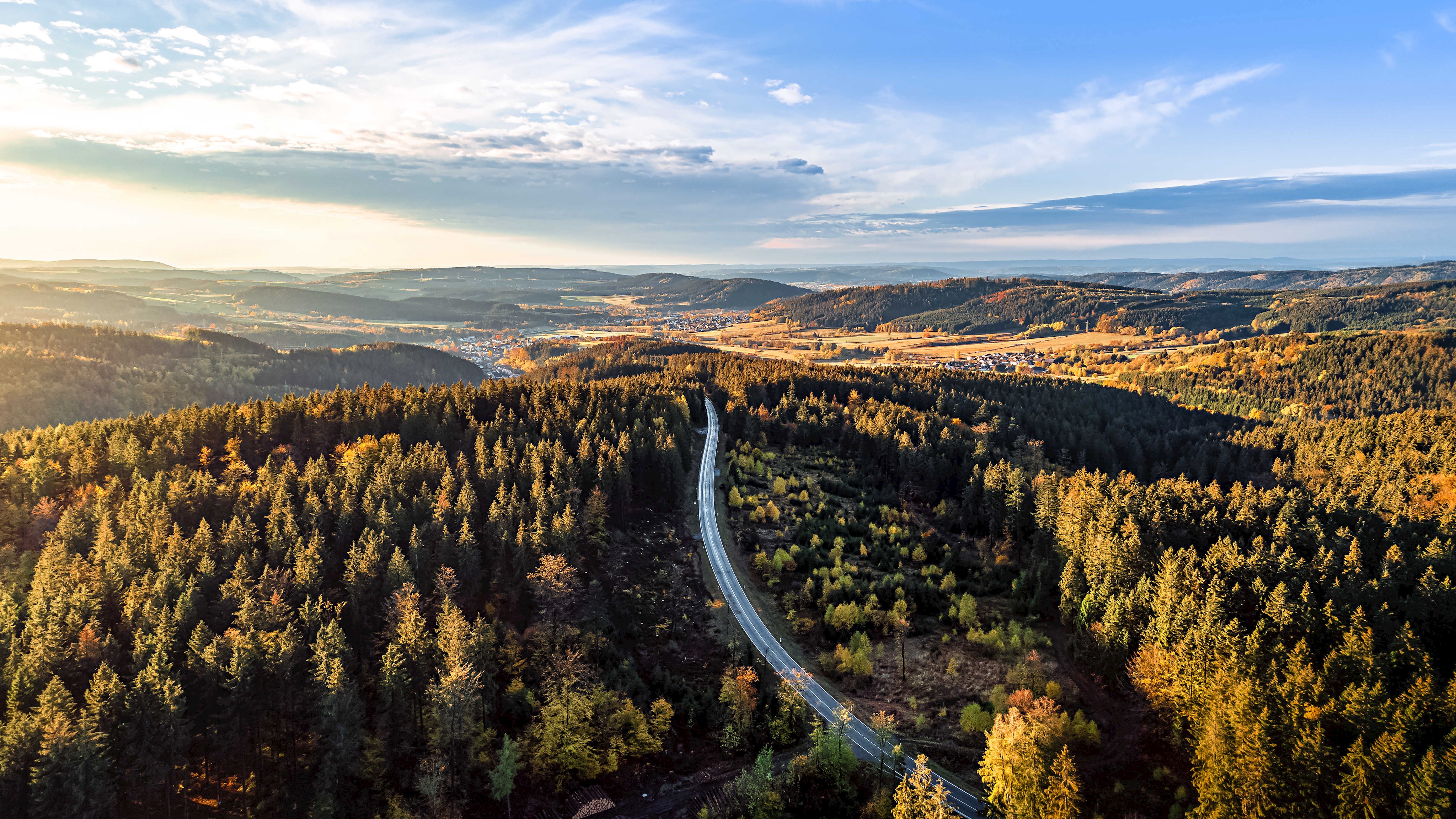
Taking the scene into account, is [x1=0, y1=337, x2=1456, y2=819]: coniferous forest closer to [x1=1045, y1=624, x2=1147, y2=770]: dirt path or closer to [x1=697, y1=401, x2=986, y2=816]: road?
[x1=1045, y1=624, x2=1147, y2=770]: dirt path

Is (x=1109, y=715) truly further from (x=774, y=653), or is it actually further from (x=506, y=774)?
(x=506, y=774)

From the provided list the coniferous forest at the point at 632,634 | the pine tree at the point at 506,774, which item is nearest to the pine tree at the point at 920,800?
the coniferous forest at the point at 632,634

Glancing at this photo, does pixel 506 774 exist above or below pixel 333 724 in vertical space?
below

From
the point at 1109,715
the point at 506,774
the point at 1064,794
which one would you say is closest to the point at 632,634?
the point at 506,774

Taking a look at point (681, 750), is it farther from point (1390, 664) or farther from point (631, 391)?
point (631, 391)

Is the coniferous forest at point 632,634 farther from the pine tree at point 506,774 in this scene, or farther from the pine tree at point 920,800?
the pine tree at point 920,800

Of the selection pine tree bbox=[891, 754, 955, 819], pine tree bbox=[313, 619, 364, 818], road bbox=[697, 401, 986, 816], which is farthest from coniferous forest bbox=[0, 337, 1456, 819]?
road bbox=[697, 401, 986, 816]
